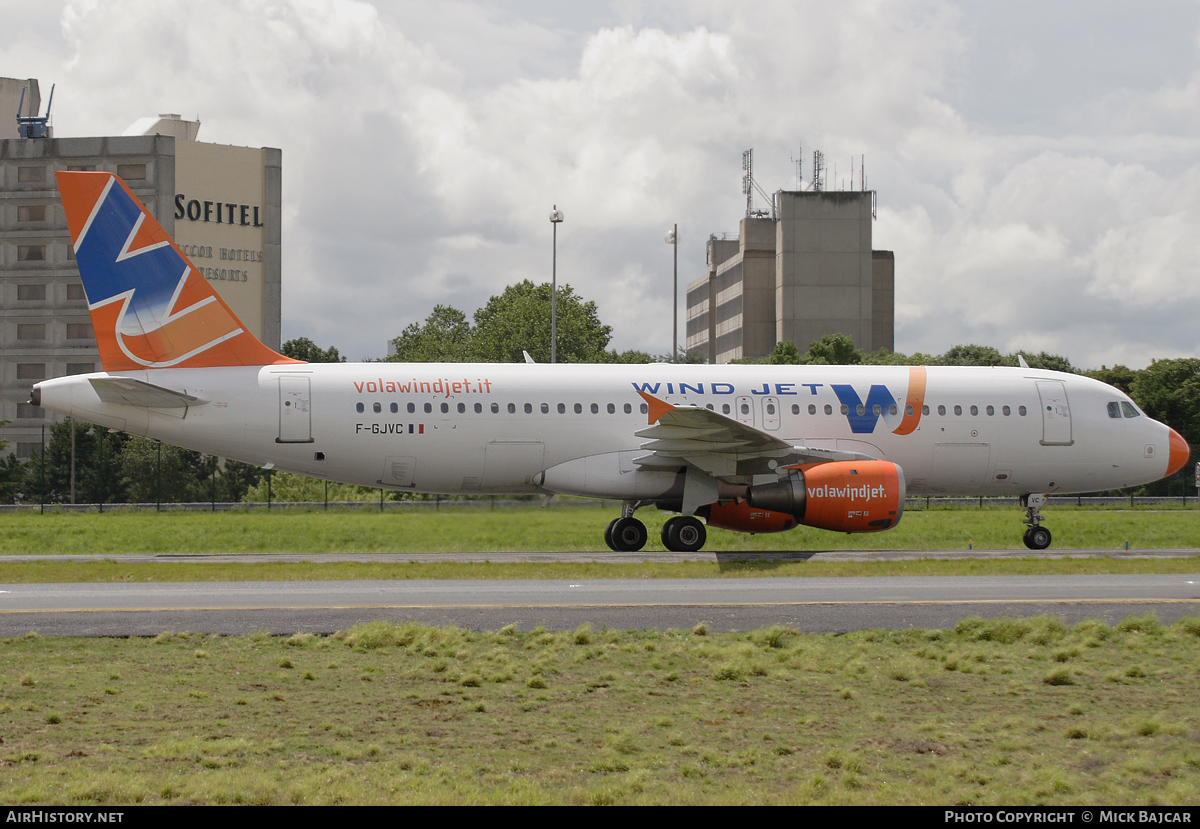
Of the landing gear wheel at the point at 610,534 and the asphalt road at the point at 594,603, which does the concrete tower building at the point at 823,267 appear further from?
the asphalt road at the point at 594,603

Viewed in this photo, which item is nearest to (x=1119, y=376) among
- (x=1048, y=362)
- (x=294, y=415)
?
(x=1048, y=362)

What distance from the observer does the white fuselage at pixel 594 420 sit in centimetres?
2131

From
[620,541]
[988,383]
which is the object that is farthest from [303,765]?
[988,383]

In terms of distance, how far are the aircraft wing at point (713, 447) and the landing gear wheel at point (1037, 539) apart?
4168 millimetres

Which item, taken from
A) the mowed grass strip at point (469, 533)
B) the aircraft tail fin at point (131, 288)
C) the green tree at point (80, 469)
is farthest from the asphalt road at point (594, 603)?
the green tree at point (80, 469)

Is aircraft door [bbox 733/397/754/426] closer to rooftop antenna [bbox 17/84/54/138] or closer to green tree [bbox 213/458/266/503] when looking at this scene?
green tree [bbox 213/458/266/503]

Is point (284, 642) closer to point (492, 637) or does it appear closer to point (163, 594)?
point (492, 637)

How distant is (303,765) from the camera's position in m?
6.49

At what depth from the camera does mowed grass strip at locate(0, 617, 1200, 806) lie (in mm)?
6121

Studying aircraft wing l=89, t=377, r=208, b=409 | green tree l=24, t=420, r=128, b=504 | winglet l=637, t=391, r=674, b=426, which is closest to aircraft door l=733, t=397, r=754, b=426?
winglet l=637, t=391, r=674, b=426

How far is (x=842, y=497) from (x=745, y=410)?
3.17 m

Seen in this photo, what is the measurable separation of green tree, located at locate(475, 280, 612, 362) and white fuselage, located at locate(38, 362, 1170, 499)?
191 ft

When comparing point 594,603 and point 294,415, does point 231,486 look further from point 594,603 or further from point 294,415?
point 594,603

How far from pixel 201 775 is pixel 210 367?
54.0 ft
